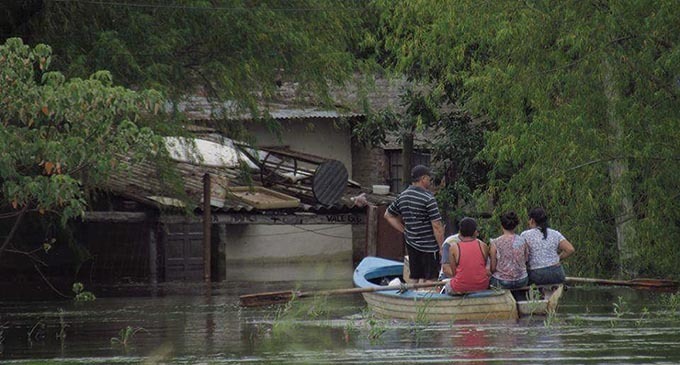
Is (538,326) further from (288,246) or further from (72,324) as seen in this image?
(288,246)

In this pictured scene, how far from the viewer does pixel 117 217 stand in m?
30.6

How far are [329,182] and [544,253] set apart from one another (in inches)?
630

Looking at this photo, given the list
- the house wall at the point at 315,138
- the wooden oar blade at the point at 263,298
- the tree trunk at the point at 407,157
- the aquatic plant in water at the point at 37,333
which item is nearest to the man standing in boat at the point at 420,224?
the wooden oar blade at the point at 263,298

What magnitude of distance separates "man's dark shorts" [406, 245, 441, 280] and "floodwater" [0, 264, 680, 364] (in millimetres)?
842

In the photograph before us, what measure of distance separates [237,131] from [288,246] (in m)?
12.9

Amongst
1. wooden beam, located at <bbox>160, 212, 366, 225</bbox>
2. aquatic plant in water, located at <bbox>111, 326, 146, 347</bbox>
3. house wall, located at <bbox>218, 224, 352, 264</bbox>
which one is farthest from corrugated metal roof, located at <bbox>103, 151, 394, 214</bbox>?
aquatic plant in water, located at <bbox>111, 326, 146, 347</bbox>

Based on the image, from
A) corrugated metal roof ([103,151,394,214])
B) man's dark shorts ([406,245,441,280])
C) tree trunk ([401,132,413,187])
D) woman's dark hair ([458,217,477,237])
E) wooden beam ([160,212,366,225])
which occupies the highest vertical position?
tree trunk ([401,132,413,187])

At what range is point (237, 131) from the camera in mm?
26266

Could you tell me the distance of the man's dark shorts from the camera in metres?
18.0

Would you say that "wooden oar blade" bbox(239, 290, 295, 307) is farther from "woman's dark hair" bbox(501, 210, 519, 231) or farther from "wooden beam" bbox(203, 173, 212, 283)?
"wooden beam" bbox(203, 173, 212, 283)

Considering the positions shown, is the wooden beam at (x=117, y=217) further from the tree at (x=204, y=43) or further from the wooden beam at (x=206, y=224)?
the tree at (x=204, y=43)

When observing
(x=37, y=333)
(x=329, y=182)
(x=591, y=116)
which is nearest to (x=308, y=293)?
(x=37, y=333)

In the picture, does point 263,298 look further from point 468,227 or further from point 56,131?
point 56,131

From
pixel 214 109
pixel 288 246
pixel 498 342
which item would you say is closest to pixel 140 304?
pixel 214 109
